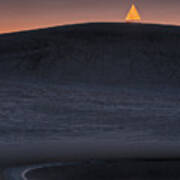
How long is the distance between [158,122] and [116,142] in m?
4.29

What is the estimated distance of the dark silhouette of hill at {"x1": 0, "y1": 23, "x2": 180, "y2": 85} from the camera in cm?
3041

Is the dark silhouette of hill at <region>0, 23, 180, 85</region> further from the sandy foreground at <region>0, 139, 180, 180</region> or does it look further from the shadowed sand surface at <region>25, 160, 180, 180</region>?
the shadowed sand surface at <region>25, 160, 180, 180</region>

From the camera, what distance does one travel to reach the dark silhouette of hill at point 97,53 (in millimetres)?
30406

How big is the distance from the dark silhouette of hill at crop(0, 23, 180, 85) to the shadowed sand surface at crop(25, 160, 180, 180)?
22.2 meters

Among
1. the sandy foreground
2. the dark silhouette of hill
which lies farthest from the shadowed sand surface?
the dark silhouette of hill

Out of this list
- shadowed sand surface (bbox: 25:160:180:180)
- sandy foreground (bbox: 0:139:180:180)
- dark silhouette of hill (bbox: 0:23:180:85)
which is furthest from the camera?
dark silhouette of hill (bbox: 0:23:180:85)

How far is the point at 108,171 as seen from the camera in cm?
636

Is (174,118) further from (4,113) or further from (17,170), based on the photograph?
(17,170)

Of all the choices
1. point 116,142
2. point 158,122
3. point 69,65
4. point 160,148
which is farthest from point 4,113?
point 69,65

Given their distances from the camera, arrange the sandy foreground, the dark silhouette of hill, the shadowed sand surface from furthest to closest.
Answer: the dark silhouette of hill < the sandy foreground < the shadowed sand surface

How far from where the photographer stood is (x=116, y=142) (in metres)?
10.3

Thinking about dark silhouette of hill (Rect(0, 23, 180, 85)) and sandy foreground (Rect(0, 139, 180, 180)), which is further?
dark silhouette of hill (Rect(0, 23, 180, 85))

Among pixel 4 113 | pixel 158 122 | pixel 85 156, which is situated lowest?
pixel 85 156

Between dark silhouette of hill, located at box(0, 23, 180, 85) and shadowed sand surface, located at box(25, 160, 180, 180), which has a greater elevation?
dark silhouette of hill, located at box(0, 23, 180, 85)
